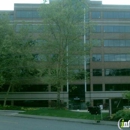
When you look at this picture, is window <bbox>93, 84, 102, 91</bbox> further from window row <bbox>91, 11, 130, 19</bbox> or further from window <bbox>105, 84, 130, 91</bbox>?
window row <bbox>91, 11, 130, 19</bbox>

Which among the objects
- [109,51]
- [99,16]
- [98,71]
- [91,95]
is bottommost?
[91,95]

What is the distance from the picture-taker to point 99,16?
227 ft

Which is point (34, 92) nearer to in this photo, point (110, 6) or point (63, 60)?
point (110, 6)

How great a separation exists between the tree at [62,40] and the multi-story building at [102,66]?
1147 inches

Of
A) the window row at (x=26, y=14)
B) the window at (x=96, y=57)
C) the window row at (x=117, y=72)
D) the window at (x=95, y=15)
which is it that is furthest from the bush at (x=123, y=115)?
the window row at (x=26, y=14)

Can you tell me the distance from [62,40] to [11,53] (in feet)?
37.7

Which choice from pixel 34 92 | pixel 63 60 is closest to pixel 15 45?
pixel 63 60

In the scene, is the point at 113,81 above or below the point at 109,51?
below

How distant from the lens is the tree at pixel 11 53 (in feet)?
149

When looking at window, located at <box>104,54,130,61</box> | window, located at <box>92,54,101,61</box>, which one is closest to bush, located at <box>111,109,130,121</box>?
window, located at <box>92,54,101,61</box>

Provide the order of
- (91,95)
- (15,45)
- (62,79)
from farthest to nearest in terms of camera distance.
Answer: (91,95), (15,45), (62,79)

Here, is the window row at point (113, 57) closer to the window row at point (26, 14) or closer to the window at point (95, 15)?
the window at point (95, 15)

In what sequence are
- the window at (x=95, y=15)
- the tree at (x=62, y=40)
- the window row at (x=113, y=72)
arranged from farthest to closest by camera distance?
the window at (x=95, y=15)
the window row at (x=113, y=72)
the tree at (x=62, y=40)

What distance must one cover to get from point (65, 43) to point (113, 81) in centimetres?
3248
